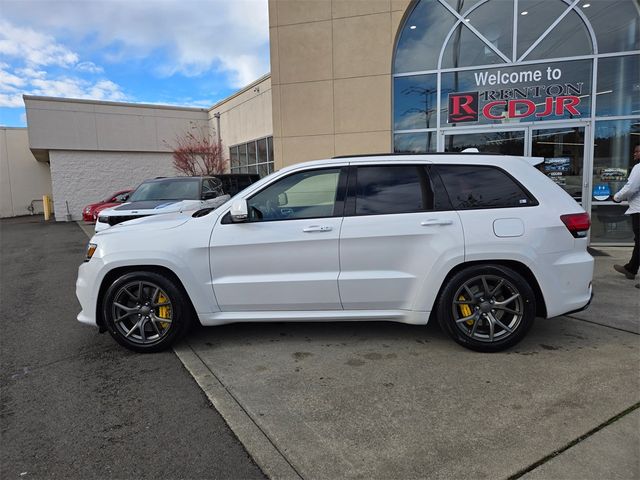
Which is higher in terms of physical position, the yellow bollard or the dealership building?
the dealership building

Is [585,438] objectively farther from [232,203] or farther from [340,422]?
[232,203]

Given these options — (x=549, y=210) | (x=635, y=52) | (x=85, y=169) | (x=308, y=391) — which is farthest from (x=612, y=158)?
(x=85, y=169)

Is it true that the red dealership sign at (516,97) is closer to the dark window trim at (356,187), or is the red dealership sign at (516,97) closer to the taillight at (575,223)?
the taillight at (575,223)

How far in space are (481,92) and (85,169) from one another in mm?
21639

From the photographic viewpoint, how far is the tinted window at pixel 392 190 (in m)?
3.97

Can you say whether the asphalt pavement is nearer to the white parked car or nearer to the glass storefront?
the white parked car

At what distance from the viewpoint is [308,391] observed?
3.33 m

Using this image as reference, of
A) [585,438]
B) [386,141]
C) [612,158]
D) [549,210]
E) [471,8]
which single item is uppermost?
[471,8]

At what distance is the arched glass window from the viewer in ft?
29.0

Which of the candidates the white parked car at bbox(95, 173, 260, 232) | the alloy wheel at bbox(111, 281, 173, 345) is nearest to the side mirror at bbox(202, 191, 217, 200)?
the white parked car at bbox(95, 173, 260, 232)

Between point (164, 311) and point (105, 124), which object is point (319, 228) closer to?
point (164, 311)

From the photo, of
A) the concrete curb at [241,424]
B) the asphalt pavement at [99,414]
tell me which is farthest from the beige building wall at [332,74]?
the concrete curb at [241,424]

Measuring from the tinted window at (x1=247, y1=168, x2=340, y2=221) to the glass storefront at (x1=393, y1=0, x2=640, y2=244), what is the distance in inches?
256

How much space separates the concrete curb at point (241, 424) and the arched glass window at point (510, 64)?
7.74 metres
